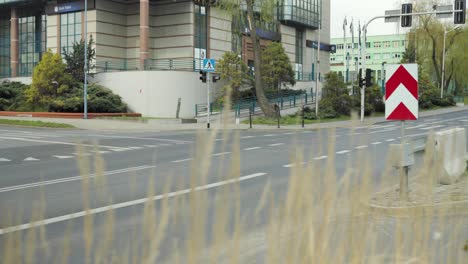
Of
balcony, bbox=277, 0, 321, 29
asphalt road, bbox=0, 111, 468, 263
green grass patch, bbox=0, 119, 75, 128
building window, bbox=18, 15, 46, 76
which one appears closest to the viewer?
asphalt road, bbox=0, 111, 468, 263

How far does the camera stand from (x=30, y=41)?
52469mm

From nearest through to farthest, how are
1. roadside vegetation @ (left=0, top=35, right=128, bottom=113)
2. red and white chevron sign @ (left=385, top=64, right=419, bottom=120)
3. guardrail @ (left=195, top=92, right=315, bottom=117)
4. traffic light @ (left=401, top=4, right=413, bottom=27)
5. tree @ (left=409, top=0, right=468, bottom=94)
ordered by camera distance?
1. red and white chevron sign @ (left=385, top=64, right=419, bottom=120)
2. traffic light @ (left=401, top=4, right=413, bottom=27)
3. roadside vegetation @ (left=0, top=35, right=128, bottom=113)
4. guardrail @ (left=195, top=92, right=315, bottom=117)
5. tree @ (left=409, top=0, right=468, bottom=94)

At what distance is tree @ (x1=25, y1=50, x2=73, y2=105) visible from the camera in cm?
4069

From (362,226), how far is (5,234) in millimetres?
1277

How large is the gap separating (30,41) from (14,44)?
4.95 feet

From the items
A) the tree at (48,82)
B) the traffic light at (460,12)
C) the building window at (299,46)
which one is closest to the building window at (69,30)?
the tree at (48,82)

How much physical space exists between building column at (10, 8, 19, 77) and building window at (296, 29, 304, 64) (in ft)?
98.9

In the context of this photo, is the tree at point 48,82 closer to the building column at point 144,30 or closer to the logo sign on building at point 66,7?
the building column at point 144,30

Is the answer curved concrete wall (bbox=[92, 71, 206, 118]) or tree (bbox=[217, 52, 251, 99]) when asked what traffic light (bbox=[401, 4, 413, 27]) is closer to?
tree (bbox=[217, 52, 251, 99])

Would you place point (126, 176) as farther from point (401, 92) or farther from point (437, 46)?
point (437, 46)

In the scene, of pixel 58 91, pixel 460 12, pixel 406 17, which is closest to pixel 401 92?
pixel 406 17

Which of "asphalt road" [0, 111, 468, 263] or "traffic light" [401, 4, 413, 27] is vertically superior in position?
"traffic light" [401, 4, 413, 27]

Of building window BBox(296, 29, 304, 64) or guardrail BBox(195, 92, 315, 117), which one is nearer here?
guardrail BBox(195, 92, 315, 117)

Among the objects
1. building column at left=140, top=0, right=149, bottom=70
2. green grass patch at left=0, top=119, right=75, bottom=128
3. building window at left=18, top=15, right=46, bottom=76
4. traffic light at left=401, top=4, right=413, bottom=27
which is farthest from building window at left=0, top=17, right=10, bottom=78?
traffic light at left=401, top=4, right=413, bottom=27
